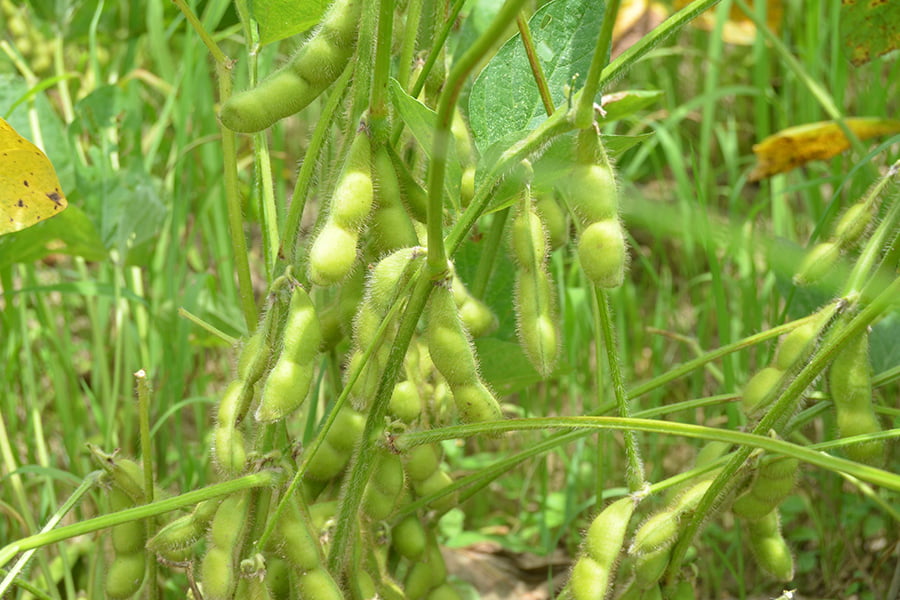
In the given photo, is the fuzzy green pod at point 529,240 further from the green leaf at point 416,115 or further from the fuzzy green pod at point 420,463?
the fuzzy green pod at point 420,463

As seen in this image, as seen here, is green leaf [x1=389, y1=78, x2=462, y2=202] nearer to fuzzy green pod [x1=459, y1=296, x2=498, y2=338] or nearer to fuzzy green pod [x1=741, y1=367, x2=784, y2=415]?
fuzzy green pod [x1=459, y1=296, x2=498, y2=338]

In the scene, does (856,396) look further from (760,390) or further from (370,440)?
(370,440)

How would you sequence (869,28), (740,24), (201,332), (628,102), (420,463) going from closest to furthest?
(420,463)
(628,102)
(869,28)
(201,332)
(740,24)

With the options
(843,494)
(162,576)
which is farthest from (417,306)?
(843,494)

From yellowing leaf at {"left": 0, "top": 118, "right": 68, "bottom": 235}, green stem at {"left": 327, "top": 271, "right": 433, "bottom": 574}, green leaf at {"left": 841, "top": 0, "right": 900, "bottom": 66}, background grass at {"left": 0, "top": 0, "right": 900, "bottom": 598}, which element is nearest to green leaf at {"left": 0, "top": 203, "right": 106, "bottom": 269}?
background grass at {"left": 0, "top": 0, "right": 900, "bottom": 598}

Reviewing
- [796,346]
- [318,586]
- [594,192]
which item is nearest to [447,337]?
[594,192]
